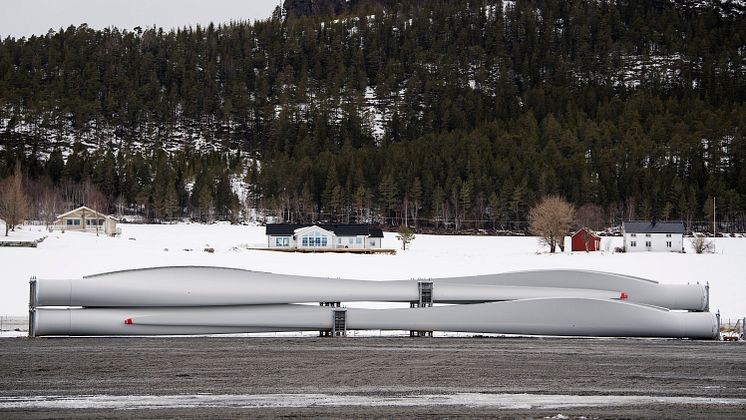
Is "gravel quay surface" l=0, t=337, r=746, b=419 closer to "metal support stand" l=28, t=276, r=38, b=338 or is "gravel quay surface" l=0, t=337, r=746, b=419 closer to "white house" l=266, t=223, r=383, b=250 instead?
"metal support stand" l=28, t=276, r=38, b=338

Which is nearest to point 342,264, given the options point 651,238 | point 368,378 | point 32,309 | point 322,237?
point 32,309

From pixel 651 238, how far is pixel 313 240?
2806 cm

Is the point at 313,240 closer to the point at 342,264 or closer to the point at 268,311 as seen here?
the point at 342,264

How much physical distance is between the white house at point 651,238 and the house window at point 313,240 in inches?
996

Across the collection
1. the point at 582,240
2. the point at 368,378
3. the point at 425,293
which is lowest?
the point at 368,378

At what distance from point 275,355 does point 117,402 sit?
560 cm

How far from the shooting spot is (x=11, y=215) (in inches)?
2456

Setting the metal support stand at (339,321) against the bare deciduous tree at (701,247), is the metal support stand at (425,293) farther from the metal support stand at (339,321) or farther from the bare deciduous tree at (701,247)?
the bare deciduous tree at (701,247)

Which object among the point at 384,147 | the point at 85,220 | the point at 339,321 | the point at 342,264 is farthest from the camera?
the point at 384,147

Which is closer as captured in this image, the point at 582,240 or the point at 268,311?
the point at 268,311

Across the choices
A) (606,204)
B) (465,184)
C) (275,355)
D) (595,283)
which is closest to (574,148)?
(606,204)

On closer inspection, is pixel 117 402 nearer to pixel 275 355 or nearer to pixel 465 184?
pixel 275 355

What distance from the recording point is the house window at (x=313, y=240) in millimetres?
75562

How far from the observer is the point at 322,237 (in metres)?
76.2
